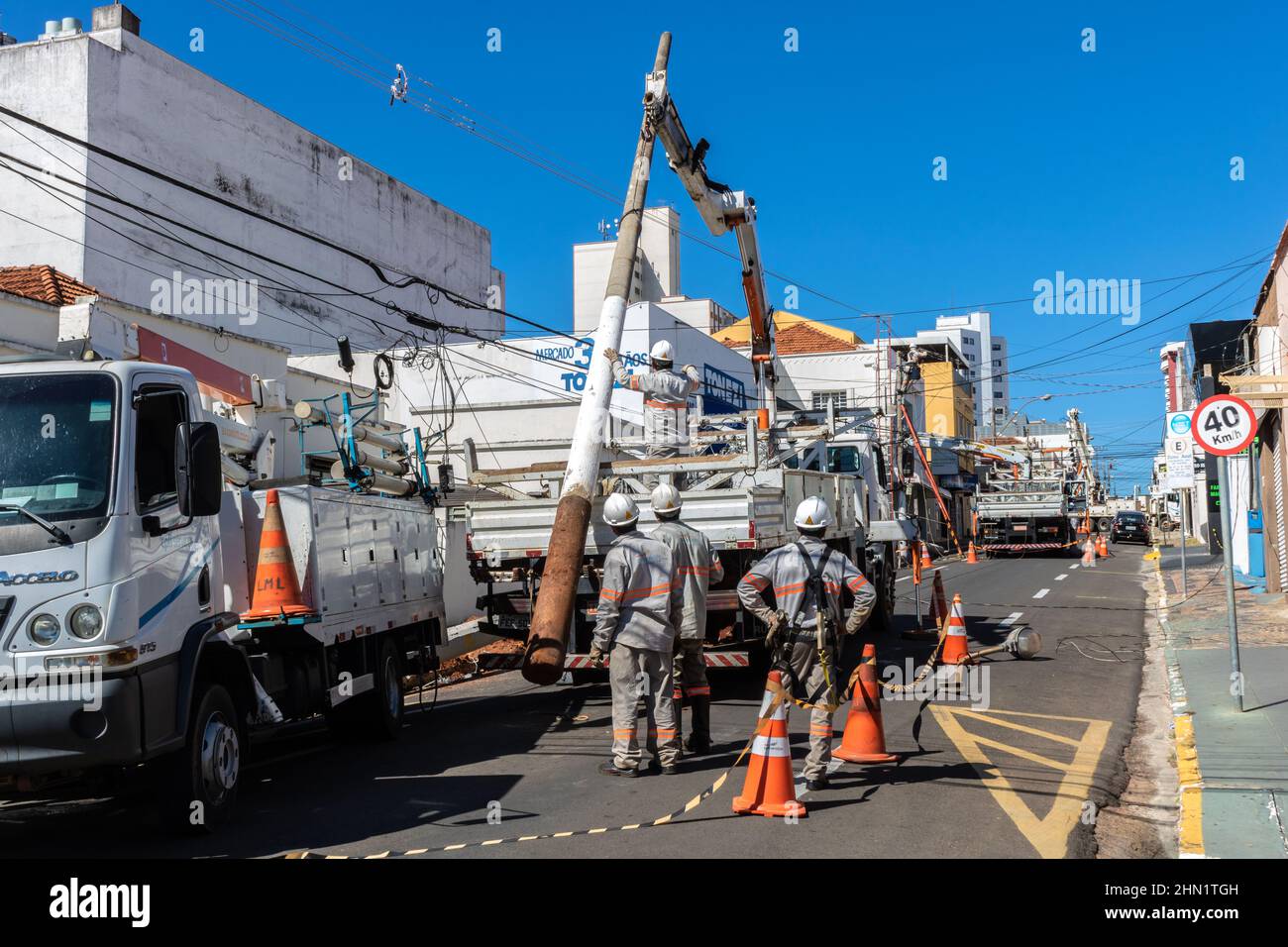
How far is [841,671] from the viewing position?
8023 millimetres

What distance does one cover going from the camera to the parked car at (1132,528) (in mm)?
55812

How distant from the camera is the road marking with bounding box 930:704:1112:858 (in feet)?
21.5

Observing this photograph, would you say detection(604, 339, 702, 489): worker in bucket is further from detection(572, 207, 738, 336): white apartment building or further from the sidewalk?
detection(572, 207, 738, 336): white apartment building

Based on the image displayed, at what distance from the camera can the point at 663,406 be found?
1375cm

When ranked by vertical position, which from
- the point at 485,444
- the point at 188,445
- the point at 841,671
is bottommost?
the point at 841,671

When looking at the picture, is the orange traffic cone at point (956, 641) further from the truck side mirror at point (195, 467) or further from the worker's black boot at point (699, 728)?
the truck side mirror at point (195, 467)

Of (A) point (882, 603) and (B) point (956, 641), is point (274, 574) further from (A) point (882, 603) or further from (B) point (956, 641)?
(A) point (882, 603)

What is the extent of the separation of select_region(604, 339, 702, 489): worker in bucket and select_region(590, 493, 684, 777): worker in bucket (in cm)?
407

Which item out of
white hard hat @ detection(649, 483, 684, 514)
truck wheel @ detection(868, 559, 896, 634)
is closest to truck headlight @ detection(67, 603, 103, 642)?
white hard hat @ detection(649, 483, 684, 514)

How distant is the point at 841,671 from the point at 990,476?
46.0 m

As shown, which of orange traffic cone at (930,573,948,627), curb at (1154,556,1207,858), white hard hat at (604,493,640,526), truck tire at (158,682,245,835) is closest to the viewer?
curb at (1154,556,1207,858)

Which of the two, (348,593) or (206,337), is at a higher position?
(206,337)
